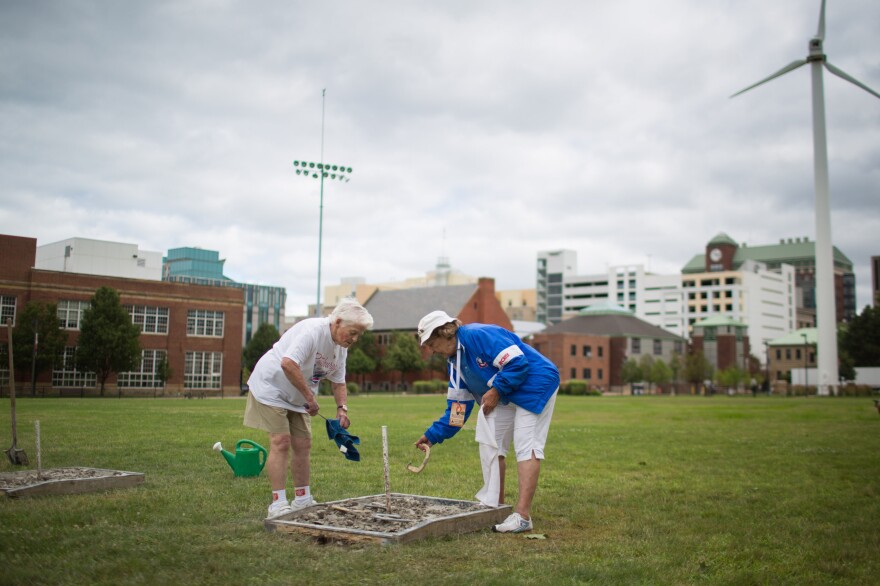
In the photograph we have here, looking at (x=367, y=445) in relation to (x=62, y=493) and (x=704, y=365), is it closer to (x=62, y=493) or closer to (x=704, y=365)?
(x=62, y=493)

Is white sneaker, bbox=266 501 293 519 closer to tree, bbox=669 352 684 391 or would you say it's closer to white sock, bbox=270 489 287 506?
white sock, bbox=270 489 287 506

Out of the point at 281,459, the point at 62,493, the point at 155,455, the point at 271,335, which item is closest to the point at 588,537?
the point at 281,459

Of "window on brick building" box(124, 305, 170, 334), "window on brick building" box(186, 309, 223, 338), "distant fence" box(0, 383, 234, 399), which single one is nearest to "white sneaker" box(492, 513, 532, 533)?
"distant fence" box(0, 383, 234, 399)

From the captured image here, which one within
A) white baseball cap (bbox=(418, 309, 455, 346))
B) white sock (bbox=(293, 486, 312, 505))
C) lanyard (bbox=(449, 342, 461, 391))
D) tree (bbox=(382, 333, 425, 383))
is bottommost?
white sock (bbox=(293, 486, 312, 505))

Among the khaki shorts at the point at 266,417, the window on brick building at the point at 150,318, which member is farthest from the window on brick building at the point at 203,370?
the khaki shorts at the point at 266,417

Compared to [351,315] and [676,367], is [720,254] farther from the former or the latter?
[351,315]

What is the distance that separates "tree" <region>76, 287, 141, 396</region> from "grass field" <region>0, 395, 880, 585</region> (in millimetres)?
45678

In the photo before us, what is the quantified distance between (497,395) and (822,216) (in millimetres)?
82743

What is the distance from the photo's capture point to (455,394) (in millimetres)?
7180

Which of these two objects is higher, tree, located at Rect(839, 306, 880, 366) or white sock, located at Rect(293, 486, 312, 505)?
tree, located at Rect(839, 306, 880, 366)

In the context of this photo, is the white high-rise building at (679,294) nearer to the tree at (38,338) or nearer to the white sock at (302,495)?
the tree at (38,338)

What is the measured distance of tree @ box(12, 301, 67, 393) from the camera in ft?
172

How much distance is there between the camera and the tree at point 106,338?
5575 cm

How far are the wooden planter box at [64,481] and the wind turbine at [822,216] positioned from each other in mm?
76872
